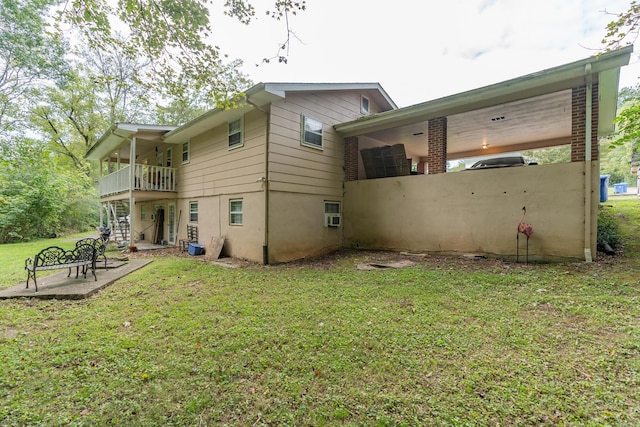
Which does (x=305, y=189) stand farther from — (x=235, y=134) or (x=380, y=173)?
(x=235, y=134)

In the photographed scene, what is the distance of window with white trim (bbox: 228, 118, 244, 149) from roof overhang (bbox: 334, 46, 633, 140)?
12.6 feet

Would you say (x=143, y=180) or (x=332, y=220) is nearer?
(x=332, y=220)

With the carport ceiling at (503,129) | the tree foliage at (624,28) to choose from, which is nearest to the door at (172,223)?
the carport ceiling at (503,129)

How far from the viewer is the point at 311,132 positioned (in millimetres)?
9031

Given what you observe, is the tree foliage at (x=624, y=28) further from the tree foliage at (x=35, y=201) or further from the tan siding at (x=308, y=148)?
the tree foliage at (x=35, y=201)

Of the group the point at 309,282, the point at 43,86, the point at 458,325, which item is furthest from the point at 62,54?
the point at 458,325

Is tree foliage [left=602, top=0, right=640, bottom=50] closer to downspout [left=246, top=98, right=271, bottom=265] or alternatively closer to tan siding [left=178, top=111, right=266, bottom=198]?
downspout [left=246, top=98, right=271, bottom=265]

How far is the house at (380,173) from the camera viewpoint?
600 centimetres

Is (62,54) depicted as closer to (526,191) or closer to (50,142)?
(50,142)

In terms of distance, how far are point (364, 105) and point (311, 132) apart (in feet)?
12.2

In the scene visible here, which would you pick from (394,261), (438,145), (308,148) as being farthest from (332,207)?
(438,145)

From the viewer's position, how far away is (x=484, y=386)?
2244mm

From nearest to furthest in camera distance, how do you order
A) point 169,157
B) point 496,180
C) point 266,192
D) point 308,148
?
point 496,180 → point 266,192 → point 308,148 → point 169,157

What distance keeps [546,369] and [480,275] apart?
132 inches
